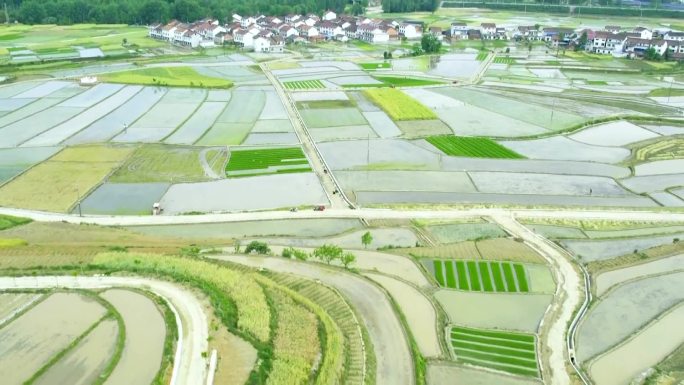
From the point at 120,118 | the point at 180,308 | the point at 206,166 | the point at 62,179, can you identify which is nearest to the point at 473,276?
the point at 180,308

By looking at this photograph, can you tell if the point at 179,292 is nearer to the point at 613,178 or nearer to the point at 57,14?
the point at 613,178

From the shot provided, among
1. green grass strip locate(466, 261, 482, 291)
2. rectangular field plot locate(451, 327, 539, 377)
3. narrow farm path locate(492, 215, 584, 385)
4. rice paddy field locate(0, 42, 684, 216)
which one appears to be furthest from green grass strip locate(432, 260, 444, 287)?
rice paddy field locate(0, 42, 684, 216)

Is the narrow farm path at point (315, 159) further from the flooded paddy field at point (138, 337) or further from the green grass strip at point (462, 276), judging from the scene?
the flooded paddy field at point (138, 337)

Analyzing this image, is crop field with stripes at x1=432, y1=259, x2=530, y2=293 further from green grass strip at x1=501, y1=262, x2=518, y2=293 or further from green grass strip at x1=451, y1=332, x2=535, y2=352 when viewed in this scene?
green grass strip at x1=451, y1=332, x2=535, y2=352

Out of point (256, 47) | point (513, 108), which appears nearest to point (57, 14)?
point (256, 47)

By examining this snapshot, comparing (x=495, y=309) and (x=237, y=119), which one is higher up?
(x=237, y=119)

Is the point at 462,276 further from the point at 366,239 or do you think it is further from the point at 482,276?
the point at 366,239
